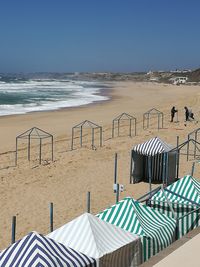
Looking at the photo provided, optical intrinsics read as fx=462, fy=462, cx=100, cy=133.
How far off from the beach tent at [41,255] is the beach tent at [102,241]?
0.34 metres

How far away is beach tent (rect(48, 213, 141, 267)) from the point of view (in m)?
7.14

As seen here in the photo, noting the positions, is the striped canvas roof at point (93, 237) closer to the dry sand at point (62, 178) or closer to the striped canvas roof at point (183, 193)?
the striped canvas roof at point (183, 193)

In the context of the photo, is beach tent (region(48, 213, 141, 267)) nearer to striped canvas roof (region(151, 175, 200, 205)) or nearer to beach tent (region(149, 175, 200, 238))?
beach tent (region(149, 175, 200, 238))

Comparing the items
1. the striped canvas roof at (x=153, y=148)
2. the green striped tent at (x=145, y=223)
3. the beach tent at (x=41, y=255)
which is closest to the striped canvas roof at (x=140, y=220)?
the green striped tent at (x=145, y=223)

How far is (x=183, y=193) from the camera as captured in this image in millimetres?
10273

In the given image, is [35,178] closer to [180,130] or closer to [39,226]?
[39,226]

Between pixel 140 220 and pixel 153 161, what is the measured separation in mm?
6456

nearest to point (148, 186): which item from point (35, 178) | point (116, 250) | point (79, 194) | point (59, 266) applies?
point (79, 194)

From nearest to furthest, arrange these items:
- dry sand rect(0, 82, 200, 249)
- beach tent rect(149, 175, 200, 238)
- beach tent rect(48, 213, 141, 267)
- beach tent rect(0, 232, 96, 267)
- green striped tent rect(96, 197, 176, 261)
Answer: beach tent rect(0, 232, 96, 267) → beach tent rect(48, 213, 141, 267) → green striped tent rect(96, 197, 176, 261) → beach tent rect(149, 175, 200, 238) → dry sand rect(0, 82, 200, 249)

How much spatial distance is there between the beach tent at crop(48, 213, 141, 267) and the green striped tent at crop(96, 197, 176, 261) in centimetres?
31

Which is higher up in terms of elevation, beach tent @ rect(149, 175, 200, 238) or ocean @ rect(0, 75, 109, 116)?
beach tent @ rect(149, 175, 200, 238)

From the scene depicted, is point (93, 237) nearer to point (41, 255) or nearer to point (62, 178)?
point (41, 255)

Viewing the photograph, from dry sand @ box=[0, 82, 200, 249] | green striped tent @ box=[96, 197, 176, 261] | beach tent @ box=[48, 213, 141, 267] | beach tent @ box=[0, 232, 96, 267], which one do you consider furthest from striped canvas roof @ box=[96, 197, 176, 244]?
dry sand @ box=[0, 82, 200, 249]

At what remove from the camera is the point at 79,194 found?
13.7m
